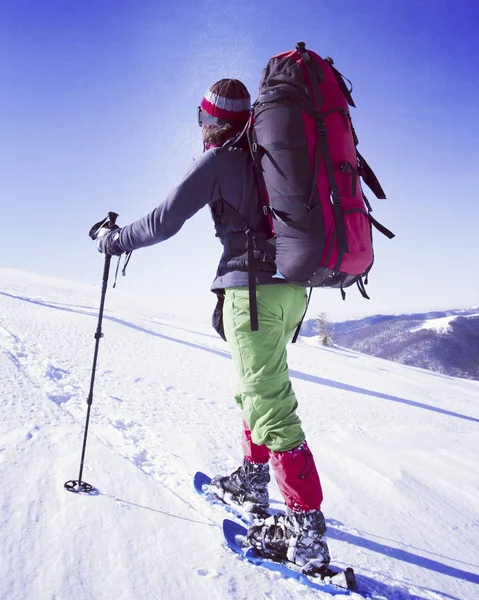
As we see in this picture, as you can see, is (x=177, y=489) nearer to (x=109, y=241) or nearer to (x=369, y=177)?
(x=109, y=241)

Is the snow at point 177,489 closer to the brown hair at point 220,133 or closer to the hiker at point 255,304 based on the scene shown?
the hiker at point 255,304

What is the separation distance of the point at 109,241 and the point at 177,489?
5.52 ft

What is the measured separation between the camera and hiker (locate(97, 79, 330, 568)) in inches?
78.3

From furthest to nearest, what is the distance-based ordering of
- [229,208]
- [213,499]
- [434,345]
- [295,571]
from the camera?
1. [434,345]
2. [213,499]
3. [229,208]
4. [295,571]

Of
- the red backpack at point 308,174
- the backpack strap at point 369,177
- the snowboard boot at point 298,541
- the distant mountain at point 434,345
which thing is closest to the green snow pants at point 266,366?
the red backpack at point 308,174

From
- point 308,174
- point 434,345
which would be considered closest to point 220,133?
point 308,174

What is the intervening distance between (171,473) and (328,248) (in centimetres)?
195

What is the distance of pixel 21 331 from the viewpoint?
6.92 metres

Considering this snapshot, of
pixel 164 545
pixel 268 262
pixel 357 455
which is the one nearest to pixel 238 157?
pixel 268 262

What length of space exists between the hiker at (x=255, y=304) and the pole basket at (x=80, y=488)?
0.94 m

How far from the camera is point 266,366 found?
6.80ft

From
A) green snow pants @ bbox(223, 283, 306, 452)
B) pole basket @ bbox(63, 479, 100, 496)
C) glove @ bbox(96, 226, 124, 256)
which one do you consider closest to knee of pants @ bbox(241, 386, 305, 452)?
green snow pants @ bbox(223, 283, 306, 452)

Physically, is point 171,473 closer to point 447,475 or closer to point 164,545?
point 164,545

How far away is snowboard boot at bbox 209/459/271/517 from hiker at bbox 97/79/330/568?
0.92ft
